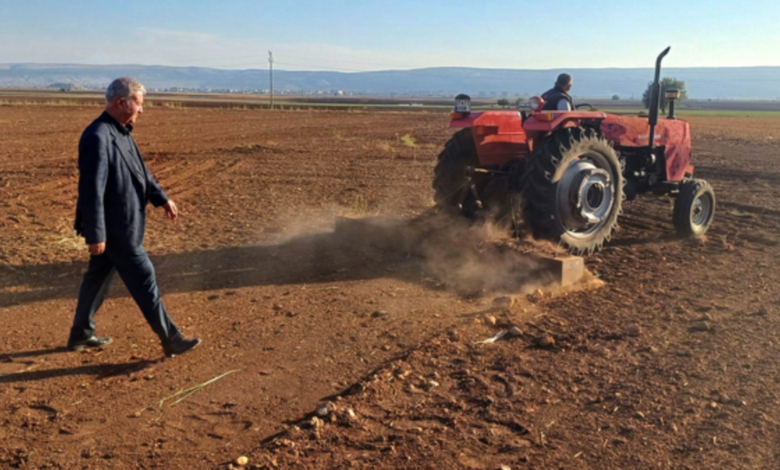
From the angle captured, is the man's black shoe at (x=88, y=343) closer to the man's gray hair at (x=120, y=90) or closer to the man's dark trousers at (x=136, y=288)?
the man's dark trousers at (x=136, y=288)

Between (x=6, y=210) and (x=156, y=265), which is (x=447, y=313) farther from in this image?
(x=6, y=210)

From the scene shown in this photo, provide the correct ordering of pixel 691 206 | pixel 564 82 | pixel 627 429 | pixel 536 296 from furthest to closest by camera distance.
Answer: pixel 691 206 < pixel 564 82 < pixel 536 296 < pixel 627 429

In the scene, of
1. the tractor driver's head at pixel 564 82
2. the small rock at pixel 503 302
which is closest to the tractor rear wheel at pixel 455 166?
the tractor driver's head at pixel 564 82

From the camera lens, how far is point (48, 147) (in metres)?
17.0

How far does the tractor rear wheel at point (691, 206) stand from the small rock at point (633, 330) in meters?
3.63

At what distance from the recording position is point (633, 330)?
15.7 feet

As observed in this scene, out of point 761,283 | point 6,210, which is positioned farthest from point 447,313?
point 6,210

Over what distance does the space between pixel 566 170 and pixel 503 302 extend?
6.16 feet

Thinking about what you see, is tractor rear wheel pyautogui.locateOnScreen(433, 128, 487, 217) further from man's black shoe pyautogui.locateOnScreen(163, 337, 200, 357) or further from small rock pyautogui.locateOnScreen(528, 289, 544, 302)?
man's black shoe pyautogui.locateOnScreen(163, 337, 200, 357)

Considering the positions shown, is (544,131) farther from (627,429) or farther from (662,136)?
(627,429)

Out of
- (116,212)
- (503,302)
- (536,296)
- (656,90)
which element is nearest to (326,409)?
(116,212)

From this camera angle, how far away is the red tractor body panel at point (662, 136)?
25.9ft

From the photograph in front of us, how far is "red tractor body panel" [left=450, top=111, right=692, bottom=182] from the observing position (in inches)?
267

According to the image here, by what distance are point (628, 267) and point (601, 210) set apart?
26.5 inches
